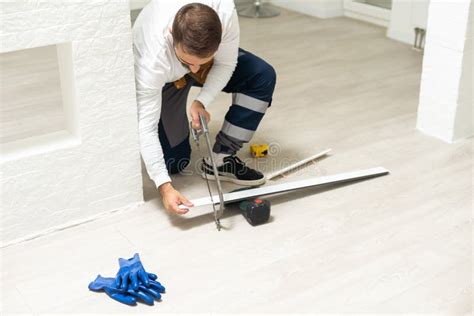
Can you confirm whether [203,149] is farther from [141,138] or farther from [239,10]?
[239,10]

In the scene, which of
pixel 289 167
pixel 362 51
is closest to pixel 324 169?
pixel 289 167

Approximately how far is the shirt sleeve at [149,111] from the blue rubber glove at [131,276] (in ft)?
1.09

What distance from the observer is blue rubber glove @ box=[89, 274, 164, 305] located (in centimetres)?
163

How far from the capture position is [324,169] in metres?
2.32

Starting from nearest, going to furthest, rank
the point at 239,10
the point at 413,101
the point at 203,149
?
the point at 203,149 < the point at 413,101 < the point at 239,10

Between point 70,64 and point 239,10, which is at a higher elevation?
point 70,64

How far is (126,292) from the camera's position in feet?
5.39

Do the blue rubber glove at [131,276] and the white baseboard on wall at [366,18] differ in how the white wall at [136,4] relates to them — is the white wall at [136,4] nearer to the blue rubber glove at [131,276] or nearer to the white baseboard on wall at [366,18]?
the white baseboard on wall at [366,18]

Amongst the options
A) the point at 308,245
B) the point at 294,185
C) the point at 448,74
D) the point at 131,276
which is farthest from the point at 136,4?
the point at 131,276

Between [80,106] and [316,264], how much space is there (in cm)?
80

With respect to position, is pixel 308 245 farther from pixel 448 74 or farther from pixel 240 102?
pixel 448 74

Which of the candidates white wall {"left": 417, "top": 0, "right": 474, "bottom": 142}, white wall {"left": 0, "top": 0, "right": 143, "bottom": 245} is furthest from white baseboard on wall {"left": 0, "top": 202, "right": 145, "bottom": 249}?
white wall {"left": 417, "top": 0, "right": 474, "bottom": 142}

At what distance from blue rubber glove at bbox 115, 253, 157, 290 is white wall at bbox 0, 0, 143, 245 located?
0.36m

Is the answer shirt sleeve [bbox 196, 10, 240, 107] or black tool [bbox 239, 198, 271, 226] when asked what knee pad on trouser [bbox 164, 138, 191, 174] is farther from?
black tool [bbox 239, 198, 271, 226]
